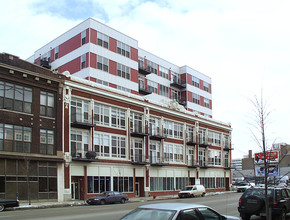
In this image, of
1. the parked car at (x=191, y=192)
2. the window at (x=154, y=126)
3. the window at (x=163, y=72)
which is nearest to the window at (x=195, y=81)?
the window at (x=163, y=72)

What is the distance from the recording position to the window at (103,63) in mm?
45675

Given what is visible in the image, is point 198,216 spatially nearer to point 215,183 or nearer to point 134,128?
point 134,128

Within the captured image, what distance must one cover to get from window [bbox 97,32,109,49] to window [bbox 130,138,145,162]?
1293 cm

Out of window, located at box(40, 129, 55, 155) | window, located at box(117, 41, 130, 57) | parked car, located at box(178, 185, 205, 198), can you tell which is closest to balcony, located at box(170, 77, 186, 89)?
window, located at box(117, 41, 130, 57)

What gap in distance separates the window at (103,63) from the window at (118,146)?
31.4ft

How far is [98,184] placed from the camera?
128ft

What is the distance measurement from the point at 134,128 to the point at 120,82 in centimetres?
713

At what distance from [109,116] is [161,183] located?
43.6ft

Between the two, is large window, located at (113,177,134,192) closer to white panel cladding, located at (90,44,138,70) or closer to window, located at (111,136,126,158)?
window, located at (111,136,126,158)

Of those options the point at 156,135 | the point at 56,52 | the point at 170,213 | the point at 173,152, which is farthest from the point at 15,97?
the point at 170,213

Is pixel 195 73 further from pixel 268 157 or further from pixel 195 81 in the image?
pixel 268 157

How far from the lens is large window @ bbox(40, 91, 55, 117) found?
34.7 meters

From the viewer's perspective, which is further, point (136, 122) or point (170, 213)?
point (136, 122)

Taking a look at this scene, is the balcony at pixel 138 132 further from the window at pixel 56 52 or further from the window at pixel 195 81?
the window at pixel 195 81
